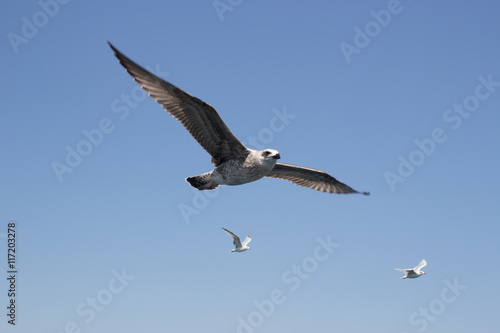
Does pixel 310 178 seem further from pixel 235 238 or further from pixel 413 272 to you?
pixel 413 272

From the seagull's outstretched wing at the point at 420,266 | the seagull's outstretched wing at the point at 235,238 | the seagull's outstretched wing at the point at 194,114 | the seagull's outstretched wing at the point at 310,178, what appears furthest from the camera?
the seagull's outstretched wing at the point at 420,266

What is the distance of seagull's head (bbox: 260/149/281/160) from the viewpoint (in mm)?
14680

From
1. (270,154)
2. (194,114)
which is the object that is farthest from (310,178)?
(194,114)

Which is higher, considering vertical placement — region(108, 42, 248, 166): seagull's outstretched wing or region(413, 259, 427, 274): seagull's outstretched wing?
region(108, 42, 248, 166): seagull's outstretched wing

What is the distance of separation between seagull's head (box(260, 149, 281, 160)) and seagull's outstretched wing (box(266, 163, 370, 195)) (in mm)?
3659

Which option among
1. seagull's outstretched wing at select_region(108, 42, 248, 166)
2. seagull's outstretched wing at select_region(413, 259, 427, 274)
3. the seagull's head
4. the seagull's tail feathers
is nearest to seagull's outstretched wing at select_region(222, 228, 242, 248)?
seagull's outstretched wing at select_region(413, 259, 427, 274)

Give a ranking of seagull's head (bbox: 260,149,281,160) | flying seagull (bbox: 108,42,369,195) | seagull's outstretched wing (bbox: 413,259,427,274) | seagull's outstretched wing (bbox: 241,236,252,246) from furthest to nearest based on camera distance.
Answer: seagull's outstretched wing (bbox: 241,236,252,246), seagull's outstretched wing (bbox: 413,259,427,274), seagull's head (bbox: 260,149,281,160), flying seagull (bbox: 108,42,369,195)

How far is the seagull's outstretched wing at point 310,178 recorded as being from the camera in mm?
18859

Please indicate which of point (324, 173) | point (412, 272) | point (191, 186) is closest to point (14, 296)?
point (191, 186)

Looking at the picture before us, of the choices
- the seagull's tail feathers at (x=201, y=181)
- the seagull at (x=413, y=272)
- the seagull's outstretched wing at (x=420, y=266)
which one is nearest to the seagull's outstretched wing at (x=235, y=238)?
the seagull at (x=413, y=272)

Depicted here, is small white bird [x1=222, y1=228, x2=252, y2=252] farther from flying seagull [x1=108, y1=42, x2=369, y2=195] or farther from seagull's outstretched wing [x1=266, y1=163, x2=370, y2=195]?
flying seagull [x1=108, y1=42, x2=369, y2=195]

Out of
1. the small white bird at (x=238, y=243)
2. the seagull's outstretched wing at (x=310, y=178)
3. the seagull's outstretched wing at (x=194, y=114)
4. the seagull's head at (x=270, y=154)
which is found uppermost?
the seagull's outstretched wing at (x=194, y=114)

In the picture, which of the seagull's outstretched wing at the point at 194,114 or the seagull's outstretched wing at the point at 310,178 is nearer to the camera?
the seagull's outstretched wing at the point at 194,114

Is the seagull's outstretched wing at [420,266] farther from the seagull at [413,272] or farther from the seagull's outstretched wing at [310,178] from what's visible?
the seagull's outstretched wing at [310,178]
